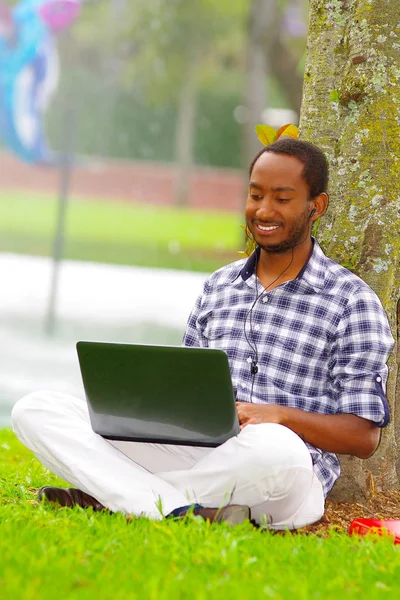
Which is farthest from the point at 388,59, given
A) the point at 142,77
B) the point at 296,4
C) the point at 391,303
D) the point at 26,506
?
the point at 142,77

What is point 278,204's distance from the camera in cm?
294

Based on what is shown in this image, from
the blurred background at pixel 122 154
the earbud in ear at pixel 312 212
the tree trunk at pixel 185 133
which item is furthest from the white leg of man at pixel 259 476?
the tree trunk at pixel 185 133

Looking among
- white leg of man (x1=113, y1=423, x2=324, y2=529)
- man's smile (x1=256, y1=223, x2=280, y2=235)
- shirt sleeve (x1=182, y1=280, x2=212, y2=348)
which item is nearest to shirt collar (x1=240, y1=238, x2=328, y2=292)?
A: man's smile (x1=256, y1=223, x2=280, y2=235)

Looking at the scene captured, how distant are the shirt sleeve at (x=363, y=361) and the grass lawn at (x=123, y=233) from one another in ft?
86.3

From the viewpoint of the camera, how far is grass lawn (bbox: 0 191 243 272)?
29.9 metres

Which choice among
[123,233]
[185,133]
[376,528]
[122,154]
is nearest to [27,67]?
[185,133]

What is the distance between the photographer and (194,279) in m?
27.3

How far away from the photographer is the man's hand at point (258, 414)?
2.69m

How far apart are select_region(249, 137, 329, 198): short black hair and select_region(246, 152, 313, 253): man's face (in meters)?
0.02

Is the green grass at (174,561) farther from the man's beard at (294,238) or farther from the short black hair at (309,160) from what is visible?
the short black hair at (309,160)

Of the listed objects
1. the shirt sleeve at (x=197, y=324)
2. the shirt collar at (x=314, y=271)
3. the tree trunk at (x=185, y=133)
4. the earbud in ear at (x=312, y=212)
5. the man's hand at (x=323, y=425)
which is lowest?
the tree trunk at (x=185, y=133)

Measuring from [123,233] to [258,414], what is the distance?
2806 cm

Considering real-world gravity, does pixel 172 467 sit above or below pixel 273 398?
below

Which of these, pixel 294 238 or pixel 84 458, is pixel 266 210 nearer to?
pixel 294 238
